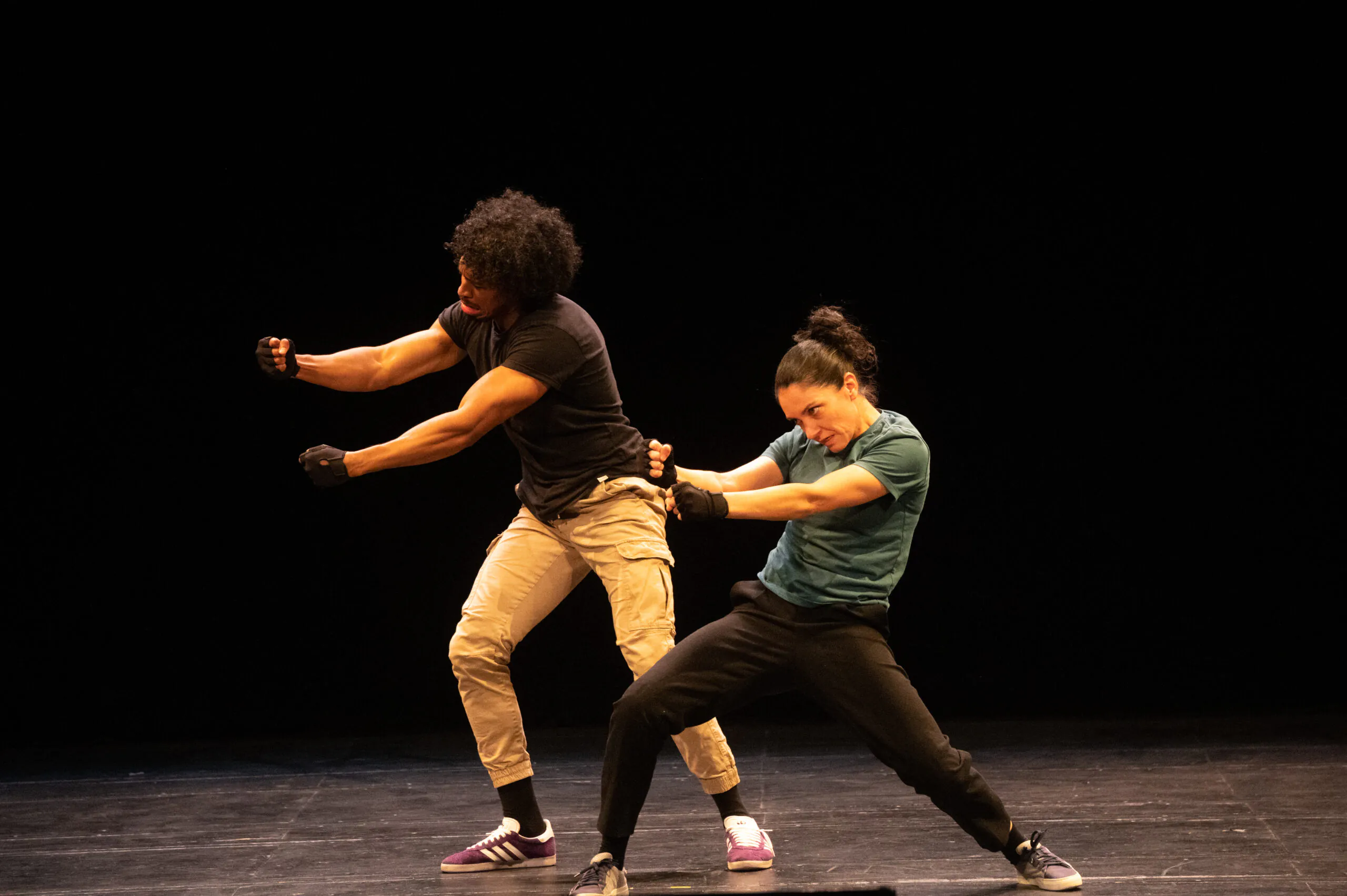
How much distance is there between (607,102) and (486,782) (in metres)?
2.09

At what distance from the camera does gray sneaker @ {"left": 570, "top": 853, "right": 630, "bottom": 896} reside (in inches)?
105

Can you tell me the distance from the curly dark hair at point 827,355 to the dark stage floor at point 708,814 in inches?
37.9

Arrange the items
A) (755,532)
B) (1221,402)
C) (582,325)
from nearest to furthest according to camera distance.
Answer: (582,325) → (1221,402) → (755,532)

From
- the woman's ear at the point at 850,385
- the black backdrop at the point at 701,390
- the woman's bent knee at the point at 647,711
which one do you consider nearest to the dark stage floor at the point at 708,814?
the black backdrop at the point at 701,390

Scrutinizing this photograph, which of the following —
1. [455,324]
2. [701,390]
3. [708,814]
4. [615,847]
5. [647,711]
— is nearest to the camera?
[647,711]

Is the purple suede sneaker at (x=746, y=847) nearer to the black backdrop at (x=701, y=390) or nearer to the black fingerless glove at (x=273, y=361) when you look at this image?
the black fingerless glove at (x=273, y=361)

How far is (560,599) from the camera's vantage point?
10.1ft

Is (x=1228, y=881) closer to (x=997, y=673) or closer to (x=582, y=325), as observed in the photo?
(x=582, y=325)

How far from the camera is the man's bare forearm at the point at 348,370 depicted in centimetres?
314

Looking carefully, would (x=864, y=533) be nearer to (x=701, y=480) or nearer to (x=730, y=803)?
(x=701, y=480)

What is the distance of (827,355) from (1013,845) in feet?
3.20

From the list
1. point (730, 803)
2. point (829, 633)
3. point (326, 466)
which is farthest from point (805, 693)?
point (326, 466)

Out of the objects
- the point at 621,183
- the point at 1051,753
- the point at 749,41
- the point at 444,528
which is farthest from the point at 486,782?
the point at 749,41

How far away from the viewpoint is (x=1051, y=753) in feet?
13.7
